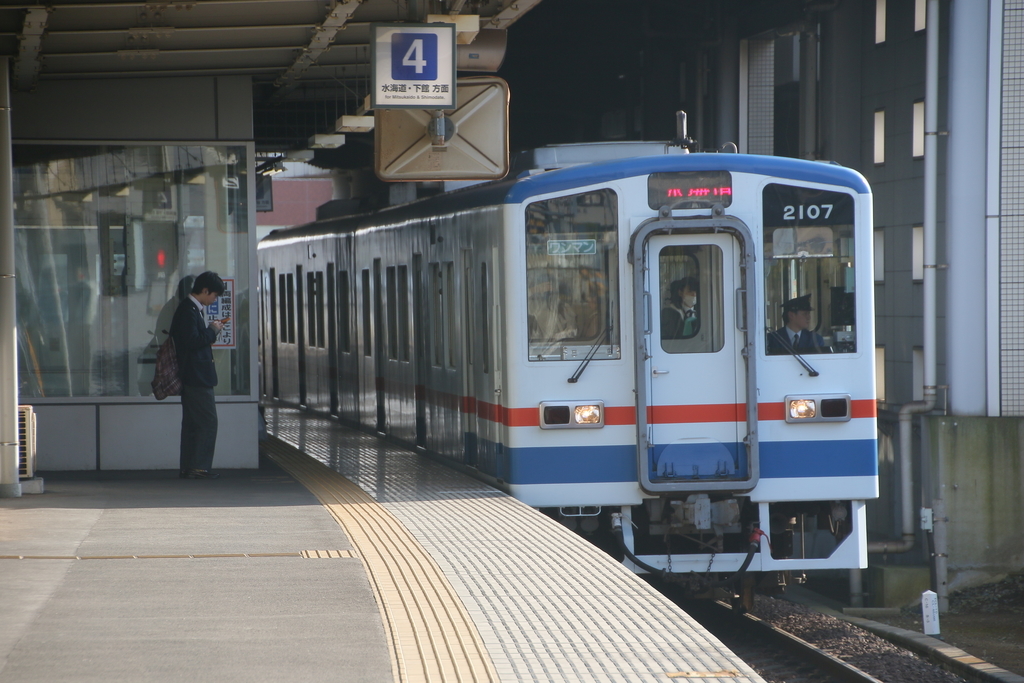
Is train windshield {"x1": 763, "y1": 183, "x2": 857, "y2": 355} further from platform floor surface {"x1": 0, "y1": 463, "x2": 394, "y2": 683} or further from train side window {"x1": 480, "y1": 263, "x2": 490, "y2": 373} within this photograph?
platform floor surface {"x1": 0, "y1": 463, "x2": 394, "y2": 683}

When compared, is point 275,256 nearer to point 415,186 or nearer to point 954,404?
point 415,186

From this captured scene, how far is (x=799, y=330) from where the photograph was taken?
8.12 m

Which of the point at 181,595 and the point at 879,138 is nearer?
the point at 181,595

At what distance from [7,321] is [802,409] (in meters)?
5.19

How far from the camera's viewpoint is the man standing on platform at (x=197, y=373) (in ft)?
31.1

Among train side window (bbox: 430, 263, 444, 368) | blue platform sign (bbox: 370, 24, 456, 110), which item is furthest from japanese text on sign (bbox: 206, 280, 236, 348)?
blue platform sign (bbox: 370, 24, 456, 110)

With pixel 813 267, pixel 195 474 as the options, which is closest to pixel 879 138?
pixel 813 267

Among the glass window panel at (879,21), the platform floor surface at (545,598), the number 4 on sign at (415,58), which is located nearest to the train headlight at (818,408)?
the platform floor surface at (545,598)

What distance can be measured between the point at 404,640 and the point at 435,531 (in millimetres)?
2376

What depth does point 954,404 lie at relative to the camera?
14234 millimetres

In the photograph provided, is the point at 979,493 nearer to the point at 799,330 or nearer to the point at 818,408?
the point at 818,408

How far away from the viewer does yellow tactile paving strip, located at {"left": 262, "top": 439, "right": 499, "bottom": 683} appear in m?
4.36

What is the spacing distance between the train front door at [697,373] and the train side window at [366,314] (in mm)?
6128

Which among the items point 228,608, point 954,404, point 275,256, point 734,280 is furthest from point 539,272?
point 275,256
